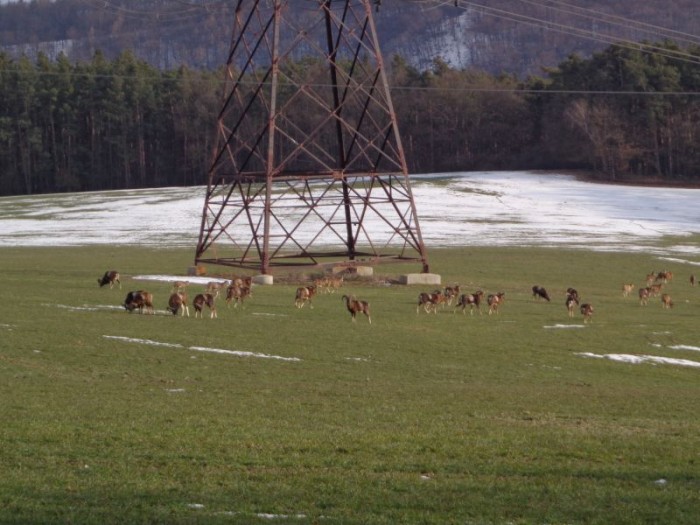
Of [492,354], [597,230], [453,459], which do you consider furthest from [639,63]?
[453,459]

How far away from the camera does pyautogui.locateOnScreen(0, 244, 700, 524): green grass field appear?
9891mm

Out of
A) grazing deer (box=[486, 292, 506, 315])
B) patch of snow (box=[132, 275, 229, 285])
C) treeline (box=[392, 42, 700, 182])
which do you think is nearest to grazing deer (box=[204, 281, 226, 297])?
patch of snow (box=[132, 275, 229, 285])

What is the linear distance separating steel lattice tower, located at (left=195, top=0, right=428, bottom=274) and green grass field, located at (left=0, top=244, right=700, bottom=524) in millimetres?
7728

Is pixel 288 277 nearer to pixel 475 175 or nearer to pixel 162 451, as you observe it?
pixel 162 451

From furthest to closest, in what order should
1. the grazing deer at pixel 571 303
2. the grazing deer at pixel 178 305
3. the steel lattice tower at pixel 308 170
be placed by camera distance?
the steel lattice tower at pixel 308 170 → the grazing deer at pixel 571 303 → the grazing deer at pixel 178 305

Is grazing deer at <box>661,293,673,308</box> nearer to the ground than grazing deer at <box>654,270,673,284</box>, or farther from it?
nearer to the ground

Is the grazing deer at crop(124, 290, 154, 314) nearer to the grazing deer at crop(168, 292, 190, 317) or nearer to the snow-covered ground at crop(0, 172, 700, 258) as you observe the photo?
the grazing deer at crop(168, 292, 190, 317)

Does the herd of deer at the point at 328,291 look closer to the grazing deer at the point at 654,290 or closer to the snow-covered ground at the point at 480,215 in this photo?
the grazing deer at the point at 654,290

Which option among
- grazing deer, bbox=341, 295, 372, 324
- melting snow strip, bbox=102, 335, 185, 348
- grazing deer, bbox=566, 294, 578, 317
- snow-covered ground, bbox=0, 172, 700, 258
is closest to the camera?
melting snow strip, bbox=102, 335, 185, 348

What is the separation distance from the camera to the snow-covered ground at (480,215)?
190ft

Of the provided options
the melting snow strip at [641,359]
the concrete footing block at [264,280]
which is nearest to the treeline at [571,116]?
the concrete footing block at [264,280]

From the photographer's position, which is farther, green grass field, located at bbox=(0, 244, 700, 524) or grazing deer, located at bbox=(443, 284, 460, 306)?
grazing deer, located at bbox=(443, 284, 460, 306)

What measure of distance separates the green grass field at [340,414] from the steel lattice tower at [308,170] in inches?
304

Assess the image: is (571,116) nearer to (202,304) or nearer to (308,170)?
(308,170)
